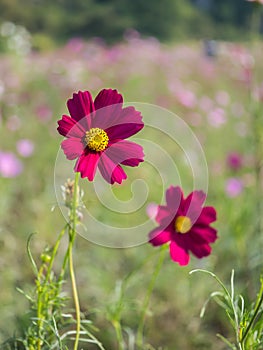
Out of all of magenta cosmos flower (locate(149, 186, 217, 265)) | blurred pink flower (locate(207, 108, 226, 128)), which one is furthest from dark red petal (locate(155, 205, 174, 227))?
blurred pink flower (locate(207, 108, 226, 128))

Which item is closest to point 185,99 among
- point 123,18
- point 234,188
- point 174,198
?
point 234,188

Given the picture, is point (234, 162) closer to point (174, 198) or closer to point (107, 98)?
point (174, 198)

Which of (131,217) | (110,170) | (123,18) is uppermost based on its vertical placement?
(123,18)

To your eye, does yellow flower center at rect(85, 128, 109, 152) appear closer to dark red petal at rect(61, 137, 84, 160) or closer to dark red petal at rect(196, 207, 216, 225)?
dark red petal at rect(61, 137, 84, 160)

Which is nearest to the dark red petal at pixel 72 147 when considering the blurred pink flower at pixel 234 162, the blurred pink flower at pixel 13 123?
the blurred pink flower at pixel 234 162

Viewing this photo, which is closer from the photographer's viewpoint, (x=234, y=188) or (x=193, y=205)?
(x=193, y=205)

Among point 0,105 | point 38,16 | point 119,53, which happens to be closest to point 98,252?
point 0,105

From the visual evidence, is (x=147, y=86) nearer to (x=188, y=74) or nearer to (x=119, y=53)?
(x=119, y=53)
